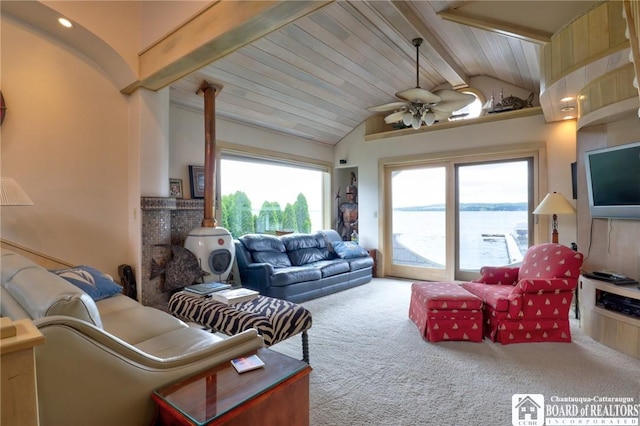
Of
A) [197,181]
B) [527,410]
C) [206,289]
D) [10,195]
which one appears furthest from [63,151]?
[527,410]

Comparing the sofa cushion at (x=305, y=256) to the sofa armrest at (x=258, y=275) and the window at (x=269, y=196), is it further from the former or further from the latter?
the sofa armrest at (x=258, y=275)

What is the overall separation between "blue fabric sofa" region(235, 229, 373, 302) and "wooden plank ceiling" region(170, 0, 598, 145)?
196 centimetres

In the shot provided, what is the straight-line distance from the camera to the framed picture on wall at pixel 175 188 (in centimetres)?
404

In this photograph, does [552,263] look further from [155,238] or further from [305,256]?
[155,238]

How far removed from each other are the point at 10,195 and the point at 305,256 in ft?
11.6

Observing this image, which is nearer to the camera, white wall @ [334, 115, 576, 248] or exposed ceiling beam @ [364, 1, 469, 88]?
exposed ceiling beam @ [364, 1, 469, 88]

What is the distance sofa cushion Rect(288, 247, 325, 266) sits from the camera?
4.93 metres

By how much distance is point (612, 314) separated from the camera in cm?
282

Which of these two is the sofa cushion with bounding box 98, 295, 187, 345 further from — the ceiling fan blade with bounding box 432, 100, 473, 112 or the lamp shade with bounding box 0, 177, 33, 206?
the ceiling fan blade with bounding box 432, 100, 473, 112

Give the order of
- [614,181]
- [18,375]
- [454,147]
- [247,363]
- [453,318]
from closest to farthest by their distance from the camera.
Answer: [18,375] → [247,363] → [453,318] → [614,181] → [454,147]

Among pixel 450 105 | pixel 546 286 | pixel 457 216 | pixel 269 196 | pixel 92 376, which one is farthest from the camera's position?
pixel 269 196

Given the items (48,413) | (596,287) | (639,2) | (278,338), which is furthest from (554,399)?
(48,413)

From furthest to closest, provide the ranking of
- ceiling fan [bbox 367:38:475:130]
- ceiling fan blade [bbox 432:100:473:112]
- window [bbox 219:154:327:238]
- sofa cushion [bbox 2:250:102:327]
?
window [bbox 219:154:327:238]
ceiling fan blade [bbox 432:100:473:112]
ceiling fan [bbox 367:38:475:130]
sofa cushion [bbox 2:250:102:327]

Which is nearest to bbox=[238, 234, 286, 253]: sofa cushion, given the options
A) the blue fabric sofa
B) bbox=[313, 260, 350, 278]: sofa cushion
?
the blue fabric sofa
